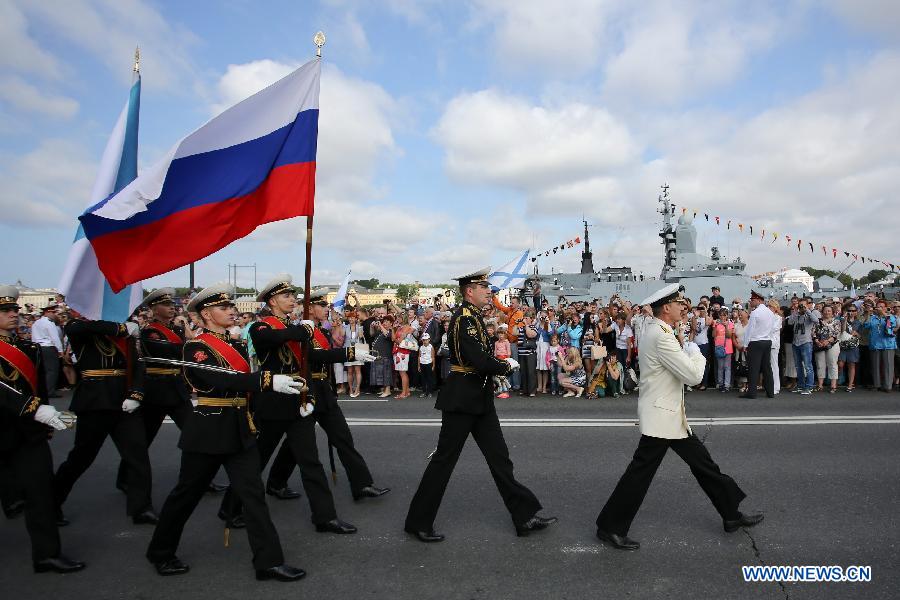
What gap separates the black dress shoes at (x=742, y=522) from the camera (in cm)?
433

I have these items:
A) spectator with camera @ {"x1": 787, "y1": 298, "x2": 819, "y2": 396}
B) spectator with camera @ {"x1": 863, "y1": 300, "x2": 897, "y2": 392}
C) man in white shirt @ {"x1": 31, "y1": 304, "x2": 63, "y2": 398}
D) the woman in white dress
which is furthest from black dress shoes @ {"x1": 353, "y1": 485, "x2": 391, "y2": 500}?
spectator with camera @ {"x1": 863, "y1": 300, "x2": 897, "y2": 392}

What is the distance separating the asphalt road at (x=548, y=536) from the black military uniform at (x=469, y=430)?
192 mm

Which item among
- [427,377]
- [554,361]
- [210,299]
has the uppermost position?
[210,299]

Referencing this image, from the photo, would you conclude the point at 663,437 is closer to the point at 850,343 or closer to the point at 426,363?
the point at 426,363

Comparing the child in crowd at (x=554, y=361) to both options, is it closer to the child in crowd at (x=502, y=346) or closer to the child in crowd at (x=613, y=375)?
the child in crowd at (x=502, y=346)

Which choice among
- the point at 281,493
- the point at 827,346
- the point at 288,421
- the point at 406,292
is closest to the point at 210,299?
the point at 288,421

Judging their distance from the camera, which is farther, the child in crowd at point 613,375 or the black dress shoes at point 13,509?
the child in crowd at point 613,375

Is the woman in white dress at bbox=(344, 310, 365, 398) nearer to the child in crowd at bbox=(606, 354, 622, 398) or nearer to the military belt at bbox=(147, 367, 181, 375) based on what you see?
the child in crowd at bbox=(606, 354, 622, 398)

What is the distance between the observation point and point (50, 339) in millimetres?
12664

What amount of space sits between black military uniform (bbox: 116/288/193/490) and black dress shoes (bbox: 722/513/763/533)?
478 centimetres

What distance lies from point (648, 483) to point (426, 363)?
26.9 feet

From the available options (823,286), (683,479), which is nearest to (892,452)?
(683,479)

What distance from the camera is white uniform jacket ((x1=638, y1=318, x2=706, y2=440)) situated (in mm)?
4191

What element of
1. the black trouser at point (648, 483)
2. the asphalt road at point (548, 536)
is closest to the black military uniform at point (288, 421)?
the asphalt road at point (548, 536)
